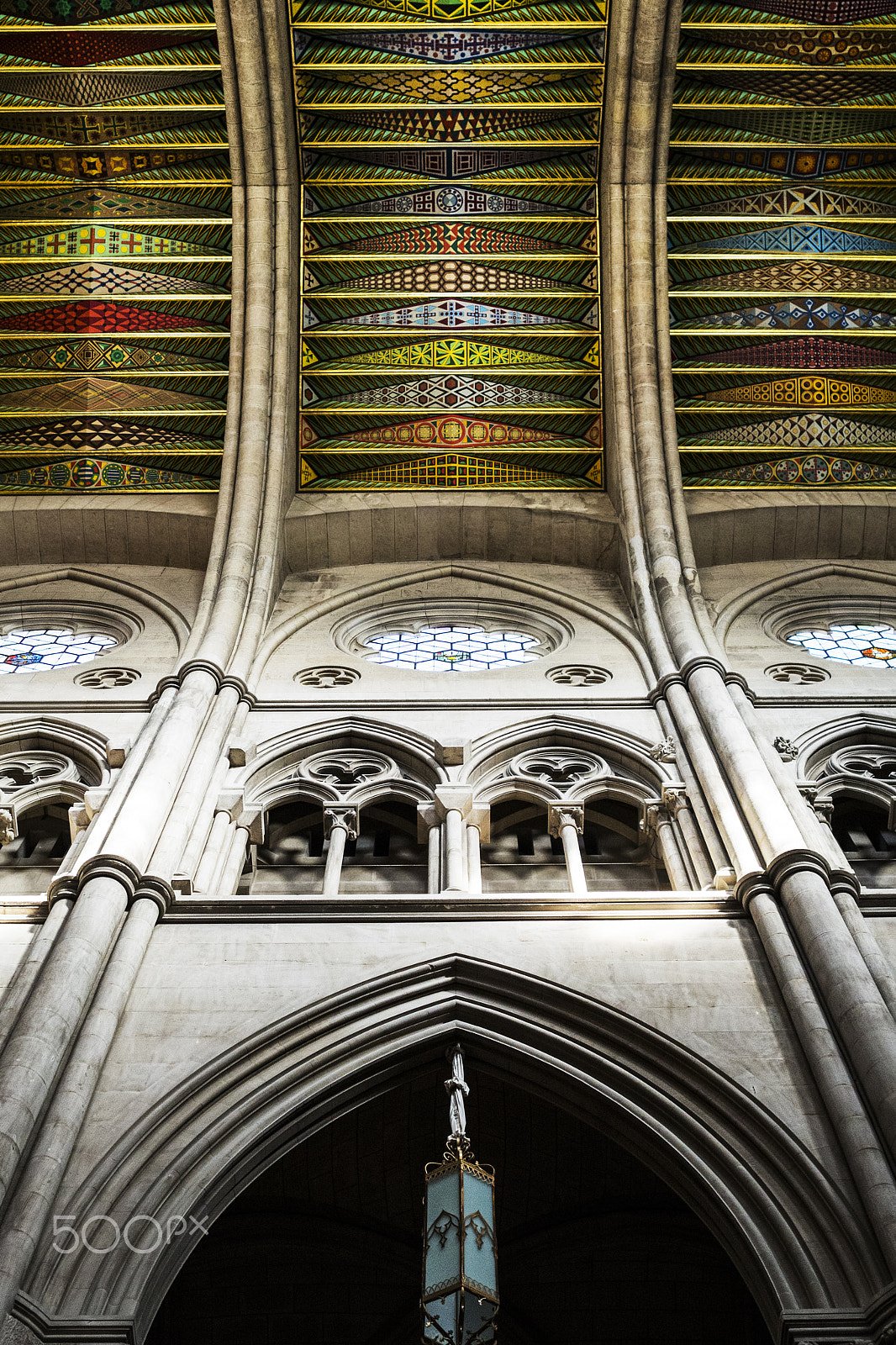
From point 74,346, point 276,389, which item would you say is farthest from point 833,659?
point 74,346

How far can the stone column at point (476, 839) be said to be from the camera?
9.30 m

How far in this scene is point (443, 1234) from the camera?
5871mm

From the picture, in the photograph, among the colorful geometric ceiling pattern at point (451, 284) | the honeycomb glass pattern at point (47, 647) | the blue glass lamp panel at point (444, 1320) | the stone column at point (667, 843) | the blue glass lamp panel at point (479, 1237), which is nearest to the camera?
the blue glass lamp panel at point (444, 1320)

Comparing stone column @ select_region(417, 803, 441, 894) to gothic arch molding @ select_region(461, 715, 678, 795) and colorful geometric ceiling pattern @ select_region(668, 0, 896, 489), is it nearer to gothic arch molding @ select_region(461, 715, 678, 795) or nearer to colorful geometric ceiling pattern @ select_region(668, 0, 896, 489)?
gothic arch molding @ select_region(461, 715, 678, 795)

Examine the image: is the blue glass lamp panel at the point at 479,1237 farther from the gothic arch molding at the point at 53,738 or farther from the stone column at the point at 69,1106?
the gothic arch molding at the point at 53,738

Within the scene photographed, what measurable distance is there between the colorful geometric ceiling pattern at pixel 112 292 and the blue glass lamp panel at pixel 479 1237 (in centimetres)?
1017

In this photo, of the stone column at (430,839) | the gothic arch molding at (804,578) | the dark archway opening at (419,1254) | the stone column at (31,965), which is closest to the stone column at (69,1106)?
the stone column at (31,965)

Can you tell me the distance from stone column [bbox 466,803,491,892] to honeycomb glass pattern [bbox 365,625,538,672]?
7.80 feet

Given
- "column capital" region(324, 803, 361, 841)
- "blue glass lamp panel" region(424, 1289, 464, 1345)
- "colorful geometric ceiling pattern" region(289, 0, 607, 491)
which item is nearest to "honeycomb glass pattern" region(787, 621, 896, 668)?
"colorful geometric ceiling pattern" region(289, 0, 607, 491)

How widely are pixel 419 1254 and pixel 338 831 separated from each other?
8.93ft

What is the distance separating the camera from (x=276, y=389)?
1426 centimetres

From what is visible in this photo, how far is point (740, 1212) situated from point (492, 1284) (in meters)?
1.42

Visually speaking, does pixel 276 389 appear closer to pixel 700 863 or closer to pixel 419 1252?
pixel 700 863

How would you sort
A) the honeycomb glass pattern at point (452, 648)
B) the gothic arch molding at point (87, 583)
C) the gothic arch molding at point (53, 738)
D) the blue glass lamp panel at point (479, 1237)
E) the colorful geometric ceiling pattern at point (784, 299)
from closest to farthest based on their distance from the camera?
the blue glass lamp panel at point (479, 1237) < the gothic arch molding at point (53, 738) < the honeycomb glass pattern at point (452, 648) < the gothic arch molding at point (87, 583) < the colorful geometric ceiling pattern at point (784, 299)
